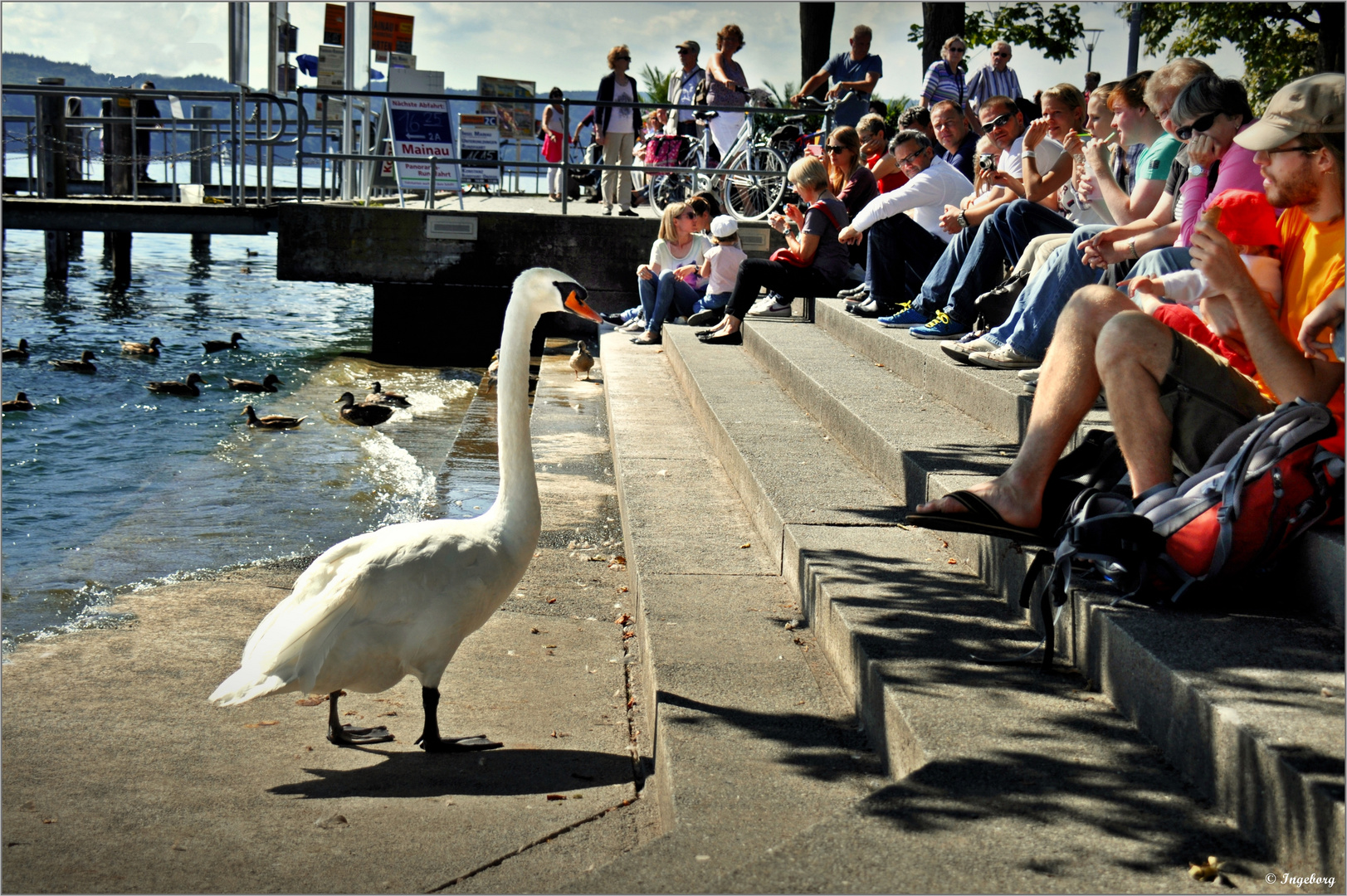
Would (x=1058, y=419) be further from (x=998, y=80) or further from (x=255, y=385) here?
(x=255, y=385)

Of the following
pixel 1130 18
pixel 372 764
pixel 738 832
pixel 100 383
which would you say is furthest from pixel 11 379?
pixel 1130 18

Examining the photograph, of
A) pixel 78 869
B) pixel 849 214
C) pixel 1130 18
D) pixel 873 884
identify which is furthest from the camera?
pixel 1130 18

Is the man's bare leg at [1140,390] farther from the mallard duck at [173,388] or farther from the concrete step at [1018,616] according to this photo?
the mallard duck at [173,388]

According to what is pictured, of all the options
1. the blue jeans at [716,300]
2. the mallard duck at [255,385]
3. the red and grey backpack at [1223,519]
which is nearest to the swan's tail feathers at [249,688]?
the red and grey backpack at [1223,519]

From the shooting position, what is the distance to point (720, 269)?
1023cm

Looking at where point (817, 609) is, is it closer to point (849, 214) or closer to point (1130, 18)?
point (849, 214)

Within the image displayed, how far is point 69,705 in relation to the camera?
3.77m

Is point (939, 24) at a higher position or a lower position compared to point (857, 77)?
higher

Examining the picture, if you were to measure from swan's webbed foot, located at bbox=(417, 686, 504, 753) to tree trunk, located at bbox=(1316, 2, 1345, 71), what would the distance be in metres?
12.3

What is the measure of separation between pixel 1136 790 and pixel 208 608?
12.8 feet

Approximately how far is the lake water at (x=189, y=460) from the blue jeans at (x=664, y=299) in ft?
6.78

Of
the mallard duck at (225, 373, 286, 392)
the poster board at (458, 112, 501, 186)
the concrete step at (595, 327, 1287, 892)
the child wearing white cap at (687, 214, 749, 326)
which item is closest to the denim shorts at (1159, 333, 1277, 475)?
the concrete step at (595, 327, 1287, 892)

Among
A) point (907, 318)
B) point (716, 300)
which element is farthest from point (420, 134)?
point (907, 318)

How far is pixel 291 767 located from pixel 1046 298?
3.79 m
